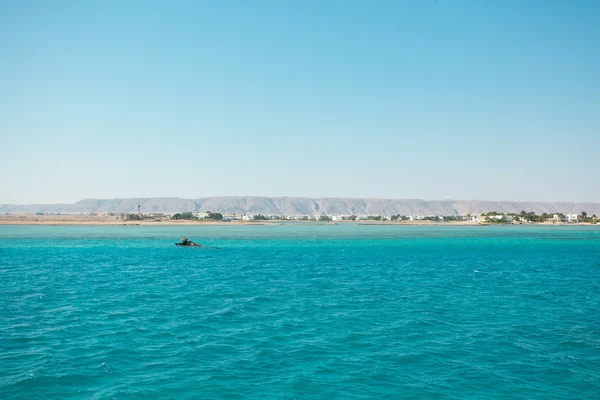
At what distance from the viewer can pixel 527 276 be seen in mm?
48750

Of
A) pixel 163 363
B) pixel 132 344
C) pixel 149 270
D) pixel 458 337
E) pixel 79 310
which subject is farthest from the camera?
pixel 149 270

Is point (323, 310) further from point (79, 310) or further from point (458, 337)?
point (79, 310)

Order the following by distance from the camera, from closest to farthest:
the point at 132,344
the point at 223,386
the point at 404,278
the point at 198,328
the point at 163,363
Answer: the point at 223,386, the point at 163,363, the point at 132,344, the point at 198,328, the point at 404,278

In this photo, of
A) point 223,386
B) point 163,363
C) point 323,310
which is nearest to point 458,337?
point 323,310

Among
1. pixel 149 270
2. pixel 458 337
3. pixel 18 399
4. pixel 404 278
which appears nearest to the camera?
pixel 18 399

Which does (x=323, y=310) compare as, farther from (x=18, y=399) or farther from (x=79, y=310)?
(x=18, y=399)

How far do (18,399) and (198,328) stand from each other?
10.1 metres

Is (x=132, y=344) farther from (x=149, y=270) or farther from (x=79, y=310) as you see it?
(x=149, y=270)

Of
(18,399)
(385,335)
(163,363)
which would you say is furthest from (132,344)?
(385,335)

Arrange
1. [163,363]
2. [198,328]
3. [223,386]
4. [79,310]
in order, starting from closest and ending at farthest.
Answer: [223,386] < [163,363] < [198,328] < [79,310]

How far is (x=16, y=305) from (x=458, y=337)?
26.3 metres

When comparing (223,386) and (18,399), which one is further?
(223,386)

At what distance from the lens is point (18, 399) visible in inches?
637

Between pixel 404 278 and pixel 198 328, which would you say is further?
pixel 404 278
